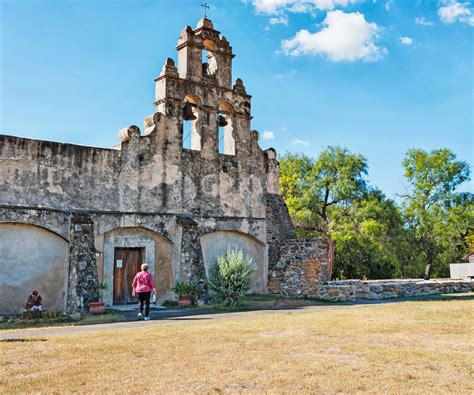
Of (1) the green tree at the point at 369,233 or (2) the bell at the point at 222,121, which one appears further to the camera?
(1) the green tree at the point at 369,233

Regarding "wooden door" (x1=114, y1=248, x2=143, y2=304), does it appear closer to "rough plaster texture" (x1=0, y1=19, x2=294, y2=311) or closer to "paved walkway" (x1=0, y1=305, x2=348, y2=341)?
"rough plaster texture" (x1=0, y1=19, x2=294, y2=311)

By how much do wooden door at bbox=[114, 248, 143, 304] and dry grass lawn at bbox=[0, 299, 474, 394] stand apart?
18.2 feet

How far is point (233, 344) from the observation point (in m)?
9.09

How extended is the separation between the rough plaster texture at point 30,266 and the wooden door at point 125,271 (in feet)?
5.84

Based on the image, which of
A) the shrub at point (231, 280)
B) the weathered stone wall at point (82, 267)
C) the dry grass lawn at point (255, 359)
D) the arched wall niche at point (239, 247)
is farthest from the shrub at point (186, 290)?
the dry grass lawn at point (255, 359)

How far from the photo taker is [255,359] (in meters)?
7.78

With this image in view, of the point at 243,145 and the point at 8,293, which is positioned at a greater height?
the point at 243,145

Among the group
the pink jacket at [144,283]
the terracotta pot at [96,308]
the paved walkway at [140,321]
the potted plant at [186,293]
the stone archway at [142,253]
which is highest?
the stone archway at [142,253]

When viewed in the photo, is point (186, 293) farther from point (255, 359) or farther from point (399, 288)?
point (255, 359)

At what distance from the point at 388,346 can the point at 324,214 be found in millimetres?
27023

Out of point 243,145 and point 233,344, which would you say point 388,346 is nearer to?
point 233,344

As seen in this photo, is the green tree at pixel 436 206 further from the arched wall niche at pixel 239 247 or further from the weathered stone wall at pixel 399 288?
the arched wall niche at pixel 239 247

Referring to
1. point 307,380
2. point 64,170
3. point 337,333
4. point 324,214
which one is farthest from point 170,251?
point 324,214

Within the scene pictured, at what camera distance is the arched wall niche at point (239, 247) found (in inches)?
769
